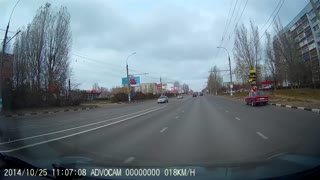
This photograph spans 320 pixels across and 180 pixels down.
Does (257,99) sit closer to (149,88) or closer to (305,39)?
(305,39)

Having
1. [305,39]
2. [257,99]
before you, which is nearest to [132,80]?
[305,39]

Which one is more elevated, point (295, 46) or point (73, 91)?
point (295, 46)

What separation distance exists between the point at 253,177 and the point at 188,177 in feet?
2.80

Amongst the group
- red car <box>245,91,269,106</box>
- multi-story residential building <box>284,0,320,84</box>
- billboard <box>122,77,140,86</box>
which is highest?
multi-story residential building <box>284,0,320,84</box>

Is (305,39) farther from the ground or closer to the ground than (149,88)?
farther from the ground

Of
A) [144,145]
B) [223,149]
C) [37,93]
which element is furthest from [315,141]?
[37,93]

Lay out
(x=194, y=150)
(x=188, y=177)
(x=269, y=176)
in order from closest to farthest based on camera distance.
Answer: (x=269, y=176) → (x=188, y=177) → (x=194, y=150)

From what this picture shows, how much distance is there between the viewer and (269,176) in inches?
173

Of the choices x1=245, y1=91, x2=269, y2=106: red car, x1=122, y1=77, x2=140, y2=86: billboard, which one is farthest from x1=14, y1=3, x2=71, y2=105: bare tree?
x1=122, y1=77, x2=140, y2=86: billboard

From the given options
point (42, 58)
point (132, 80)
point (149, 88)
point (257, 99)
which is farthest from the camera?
point (149, 88)

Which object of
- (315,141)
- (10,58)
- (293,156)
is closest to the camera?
(293,156)

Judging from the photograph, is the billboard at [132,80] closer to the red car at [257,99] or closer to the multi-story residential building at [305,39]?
the multi-story residential building at [305,39]

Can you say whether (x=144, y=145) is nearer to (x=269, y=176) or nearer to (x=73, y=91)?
(x=269, y=176)

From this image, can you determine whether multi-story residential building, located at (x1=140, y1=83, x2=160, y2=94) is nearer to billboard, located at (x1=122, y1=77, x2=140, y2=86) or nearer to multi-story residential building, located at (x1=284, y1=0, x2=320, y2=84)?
billboard, located at (x1=122, y1=77, x2=140, y2=86)
